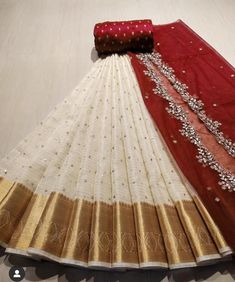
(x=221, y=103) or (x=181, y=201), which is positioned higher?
(x=221, y=103)

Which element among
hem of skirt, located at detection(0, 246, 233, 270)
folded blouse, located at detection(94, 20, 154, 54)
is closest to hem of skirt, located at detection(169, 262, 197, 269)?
hem of skirt, located at detection(0, 246, 233, 270)

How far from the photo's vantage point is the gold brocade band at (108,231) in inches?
38.0

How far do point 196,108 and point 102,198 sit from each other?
0.66 metres

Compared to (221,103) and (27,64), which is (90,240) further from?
(27,64)

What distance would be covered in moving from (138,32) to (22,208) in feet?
3.89

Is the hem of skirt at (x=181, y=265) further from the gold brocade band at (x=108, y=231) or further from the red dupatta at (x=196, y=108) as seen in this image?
the red dupatta at (x=196, y=108)

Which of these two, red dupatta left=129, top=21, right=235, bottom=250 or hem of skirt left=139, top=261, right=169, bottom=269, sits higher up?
red dupatta left=129, top=21, right=235, bottom=250

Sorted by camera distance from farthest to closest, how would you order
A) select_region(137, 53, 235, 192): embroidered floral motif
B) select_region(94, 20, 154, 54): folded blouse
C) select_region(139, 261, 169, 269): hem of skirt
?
select_region(94, 20, 154, 54): folded blouse
select_region(137, 53, 235, 192): embroidered floral motif
select_region(139, 261, 169, 269): hem of skirt

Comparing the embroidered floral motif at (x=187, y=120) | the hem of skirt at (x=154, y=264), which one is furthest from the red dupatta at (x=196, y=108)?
the hem of skirt at (x=154, y=264)

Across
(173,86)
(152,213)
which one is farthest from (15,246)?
(173,86)

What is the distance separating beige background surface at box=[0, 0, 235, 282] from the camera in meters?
1.04

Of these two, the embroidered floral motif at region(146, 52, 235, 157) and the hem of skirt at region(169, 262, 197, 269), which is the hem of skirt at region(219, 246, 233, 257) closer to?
the hem of skirt at region(169, 262, 197, 269)

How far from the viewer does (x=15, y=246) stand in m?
1.00

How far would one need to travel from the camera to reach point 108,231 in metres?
1.02
